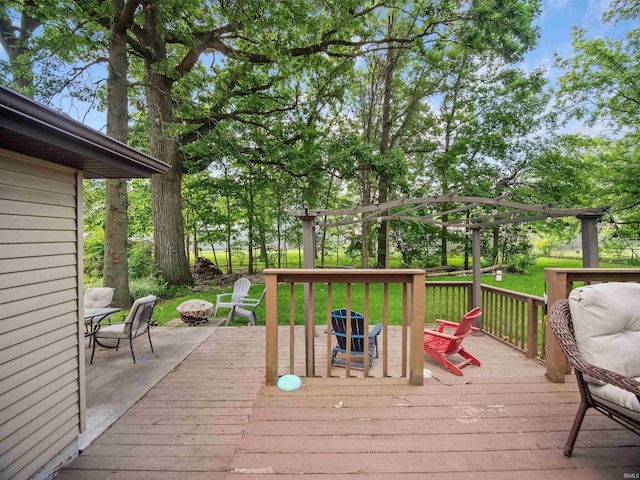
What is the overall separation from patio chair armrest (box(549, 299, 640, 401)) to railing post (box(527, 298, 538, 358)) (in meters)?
2.22

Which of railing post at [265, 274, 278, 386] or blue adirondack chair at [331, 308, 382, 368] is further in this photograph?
blue adirondack chair at [331, 308, 382, 368]

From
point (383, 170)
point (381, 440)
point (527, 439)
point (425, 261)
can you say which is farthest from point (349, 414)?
point (425, 261)

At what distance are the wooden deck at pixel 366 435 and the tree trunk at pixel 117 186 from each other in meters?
4.56

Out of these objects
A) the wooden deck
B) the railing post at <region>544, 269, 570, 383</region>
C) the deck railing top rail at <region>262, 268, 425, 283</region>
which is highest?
the deck railing top rail at <region>262, 268, 425, 283</region>

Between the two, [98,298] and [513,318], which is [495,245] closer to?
[513,318]

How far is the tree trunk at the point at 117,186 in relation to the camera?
597cm

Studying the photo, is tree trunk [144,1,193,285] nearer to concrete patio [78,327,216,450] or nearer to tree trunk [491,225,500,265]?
concrete patio [78,327,216,450]

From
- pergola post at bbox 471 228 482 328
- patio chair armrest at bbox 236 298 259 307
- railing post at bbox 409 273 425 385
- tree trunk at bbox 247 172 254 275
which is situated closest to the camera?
railing post at bbox 409 273 425 385

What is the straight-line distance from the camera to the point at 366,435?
1855mm

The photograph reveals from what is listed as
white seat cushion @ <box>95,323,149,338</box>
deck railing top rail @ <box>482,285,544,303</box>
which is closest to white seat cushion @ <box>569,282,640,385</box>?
deck railing top rail @ <box>482,285,544,303</box>

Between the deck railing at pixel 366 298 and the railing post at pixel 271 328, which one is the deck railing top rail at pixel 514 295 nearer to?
the deck railing at pixel 366 298

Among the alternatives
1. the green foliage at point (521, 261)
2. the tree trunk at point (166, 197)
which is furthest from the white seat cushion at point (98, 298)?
the green foliage at point (521, 261)

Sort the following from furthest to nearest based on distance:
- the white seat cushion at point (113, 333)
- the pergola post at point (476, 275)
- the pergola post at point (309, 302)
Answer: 1. the pergola post at point (476, 275)
2. the white seat cushion at point (113, 333)
3. the pergola post at point (309, 302)

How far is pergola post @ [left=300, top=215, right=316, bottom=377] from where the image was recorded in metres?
3.01
